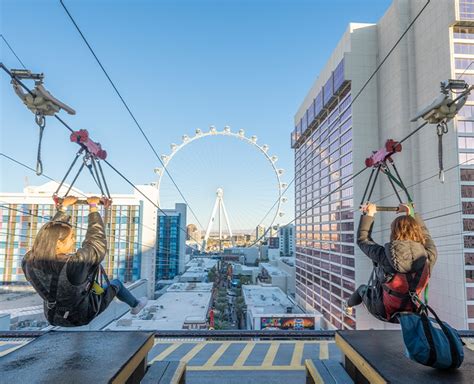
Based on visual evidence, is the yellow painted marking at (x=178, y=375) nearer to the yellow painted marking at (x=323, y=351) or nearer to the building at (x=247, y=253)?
the yellow painted marking at (x=323, y=351)

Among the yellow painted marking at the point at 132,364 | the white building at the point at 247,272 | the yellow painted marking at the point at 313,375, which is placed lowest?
the white building at the point at 247,272

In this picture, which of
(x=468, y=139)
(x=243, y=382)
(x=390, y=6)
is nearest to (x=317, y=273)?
(x=468, y=139)

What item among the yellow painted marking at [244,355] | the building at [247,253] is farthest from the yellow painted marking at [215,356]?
the building at [247,253]

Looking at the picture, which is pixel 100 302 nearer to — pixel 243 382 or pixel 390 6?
pixel 243 382

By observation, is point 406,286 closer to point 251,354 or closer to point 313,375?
point 313,375

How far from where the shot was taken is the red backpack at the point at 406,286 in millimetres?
2096

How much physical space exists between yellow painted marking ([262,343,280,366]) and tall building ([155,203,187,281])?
5403cm

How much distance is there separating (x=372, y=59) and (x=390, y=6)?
428 cm

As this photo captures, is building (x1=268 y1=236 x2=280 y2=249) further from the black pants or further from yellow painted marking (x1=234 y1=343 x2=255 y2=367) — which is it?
the black pants

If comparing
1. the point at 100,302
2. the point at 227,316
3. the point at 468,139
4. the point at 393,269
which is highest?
the point at 468,139

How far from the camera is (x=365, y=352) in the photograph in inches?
87.4

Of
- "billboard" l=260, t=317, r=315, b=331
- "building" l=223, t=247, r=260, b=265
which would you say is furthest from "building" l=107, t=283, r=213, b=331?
"building" l=223, t=247, r=260, b=265

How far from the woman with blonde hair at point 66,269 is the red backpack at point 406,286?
2307mm

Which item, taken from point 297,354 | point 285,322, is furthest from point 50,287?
point 285,322
